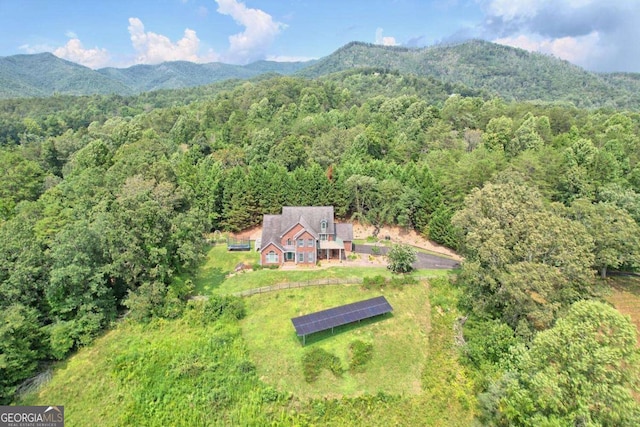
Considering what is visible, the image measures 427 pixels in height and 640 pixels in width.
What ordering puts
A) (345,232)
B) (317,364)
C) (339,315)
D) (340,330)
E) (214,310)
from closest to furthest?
1. (317,364)
2. (339,315)
3. (340,330)
4. (214,310)
5. (345,232)

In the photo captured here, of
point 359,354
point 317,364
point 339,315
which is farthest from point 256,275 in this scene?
point 359,354

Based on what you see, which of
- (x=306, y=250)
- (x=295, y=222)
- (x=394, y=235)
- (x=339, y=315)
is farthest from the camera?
(x=394, y=235)

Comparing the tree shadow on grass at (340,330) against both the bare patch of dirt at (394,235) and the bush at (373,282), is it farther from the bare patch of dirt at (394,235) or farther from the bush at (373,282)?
the bare patch of dirt at (394,235)

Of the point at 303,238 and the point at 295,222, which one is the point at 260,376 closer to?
the point at 303,238

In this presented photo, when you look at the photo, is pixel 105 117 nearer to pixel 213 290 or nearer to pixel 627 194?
pixel 213 290

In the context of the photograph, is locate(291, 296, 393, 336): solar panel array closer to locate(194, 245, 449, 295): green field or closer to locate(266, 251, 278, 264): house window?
locate(194, 245, 449, 295): green field

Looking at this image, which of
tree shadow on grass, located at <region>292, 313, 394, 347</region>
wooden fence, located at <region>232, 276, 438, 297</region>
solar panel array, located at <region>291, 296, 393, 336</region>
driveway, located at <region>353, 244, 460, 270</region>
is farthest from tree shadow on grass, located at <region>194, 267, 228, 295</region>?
driveway, located at <region>353, 244, 460, 270</region>

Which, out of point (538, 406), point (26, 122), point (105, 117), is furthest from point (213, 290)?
point (105, 117)
